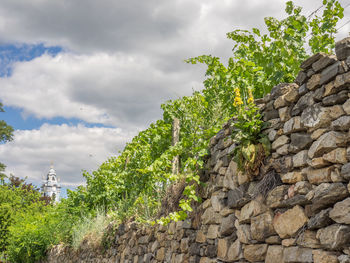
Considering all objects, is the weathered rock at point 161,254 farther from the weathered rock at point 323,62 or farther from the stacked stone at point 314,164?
the weathered rock at point 323,62

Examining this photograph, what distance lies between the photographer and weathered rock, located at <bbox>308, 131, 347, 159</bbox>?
9.69ft

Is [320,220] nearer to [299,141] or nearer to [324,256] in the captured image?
[324,256]

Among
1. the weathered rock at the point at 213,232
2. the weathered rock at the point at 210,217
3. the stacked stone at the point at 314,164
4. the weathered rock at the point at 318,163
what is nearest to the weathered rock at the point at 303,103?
the stacked stone at the point at 314,164

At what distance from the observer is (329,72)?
3.14m

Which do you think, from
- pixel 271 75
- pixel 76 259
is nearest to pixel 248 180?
pixel 271 75

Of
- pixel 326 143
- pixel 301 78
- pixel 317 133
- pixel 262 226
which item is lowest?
pixel 262 226

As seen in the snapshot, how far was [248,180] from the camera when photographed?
4.08m

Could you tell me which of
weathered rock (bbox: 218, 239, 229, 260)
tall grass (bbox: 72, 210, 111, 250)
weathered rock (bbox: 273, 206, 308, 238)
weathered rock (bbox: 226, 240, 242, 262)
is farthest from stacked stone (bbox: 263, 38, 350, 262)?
tall grass (bbox: 72, 210, 111, 250)

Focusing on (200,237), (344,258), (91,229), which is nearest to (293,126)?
(344,258)

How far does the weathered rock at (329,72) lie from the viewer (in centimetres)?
306

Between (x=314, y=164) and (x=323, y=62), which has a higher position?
(x=323, y=62)

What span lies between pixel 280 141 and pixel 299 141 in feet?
0.92

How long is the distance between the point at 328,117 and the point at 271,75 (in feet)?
7.33

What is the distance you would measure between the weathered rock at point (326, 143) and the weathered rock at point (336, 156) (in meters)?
0.04
